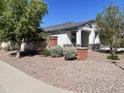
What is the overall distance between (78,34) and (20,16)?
895 cm

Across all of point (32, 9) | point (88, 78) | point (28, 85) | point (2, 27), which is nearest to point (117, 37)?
point (32, 9)

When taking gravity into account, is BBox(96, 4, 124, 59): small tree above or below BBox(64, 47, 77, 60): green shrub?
above

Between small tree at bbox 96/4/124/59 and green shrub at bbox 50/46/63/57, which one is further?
small tree at bbox 96/4/124/59

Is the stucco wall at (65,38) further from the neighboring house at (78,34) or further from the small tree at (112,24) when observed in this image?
the small tree at (112,24)

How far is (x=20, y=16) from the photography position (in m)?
24.9

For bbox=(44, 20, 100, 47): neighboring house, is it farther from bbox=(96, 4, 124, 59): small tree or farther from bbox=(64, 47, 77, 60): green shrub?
bbox=(64, 47, 77, 60): green shrub

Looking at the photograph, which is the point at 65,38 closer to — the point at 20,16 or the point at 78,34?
the point at 78,34

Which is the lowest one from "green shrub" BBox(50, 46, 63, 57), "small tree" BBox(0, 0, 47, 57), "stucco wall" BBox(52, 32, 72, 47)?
"green shrub" BBox(50, 46, 63, 57)

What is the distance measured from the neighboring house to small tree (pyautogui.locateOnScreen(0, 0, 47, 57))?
665 cm

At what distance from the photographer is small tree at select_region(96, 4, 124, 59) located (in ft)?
81.4

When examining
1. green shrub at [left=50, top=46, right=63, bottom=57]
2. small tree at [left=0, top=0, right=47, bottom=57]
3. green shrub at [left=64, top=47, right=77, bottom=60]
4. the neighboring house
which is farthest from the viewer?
the neighboring house

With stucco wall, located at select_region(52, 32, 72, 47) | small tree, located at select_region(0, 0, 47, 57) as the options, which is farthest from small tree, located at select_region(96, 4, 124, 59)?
stucco wall, located at select_region(52, 32, 72, 47)

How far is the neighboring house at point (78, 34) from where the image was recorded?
31.5 meters

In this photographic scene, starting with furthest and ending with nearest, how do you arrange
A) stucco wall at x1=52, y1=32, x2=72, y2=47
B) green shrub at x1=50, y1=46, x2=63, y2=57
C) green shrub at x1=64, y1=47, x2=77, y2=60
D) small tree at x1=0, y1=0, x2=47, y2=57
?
stucco wall at x1=52, y1=32, x2=72, y2=47 → small tree at x1=0, y1=0, x2=47, y2=57 → green shrub at x1=50, y1=46, x2=63, y2=57 → green shrub at x1=64, y1=47, x2=77, y2=60
